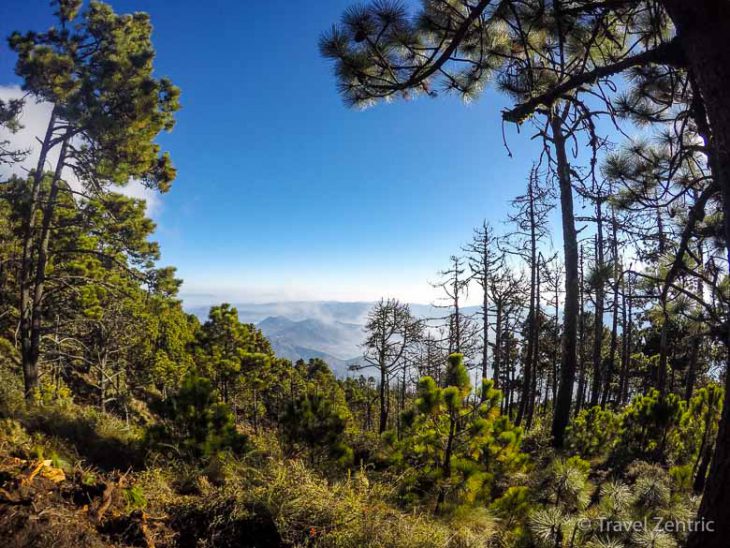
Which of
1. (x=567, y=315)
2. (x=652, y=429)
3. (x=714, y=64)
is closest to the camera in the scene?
(x=714, y=64)

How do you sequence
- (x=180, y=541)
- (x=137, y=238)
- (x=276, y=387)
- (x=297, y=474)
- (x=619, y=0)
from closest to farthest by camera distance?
(x=619, y=0), (x=180, y=541), (x=297, y=474), (x=137, y=238), (x=276, y=387)

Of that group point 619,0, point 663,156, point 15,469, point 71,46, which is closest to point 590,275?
point 663,156

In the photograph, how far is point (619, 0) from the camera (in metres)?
2.28

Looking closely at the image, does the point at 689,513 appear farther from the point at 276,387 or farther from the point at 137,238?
the point at 276,387

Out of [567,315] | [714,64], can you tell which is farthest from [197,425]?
[567,315]

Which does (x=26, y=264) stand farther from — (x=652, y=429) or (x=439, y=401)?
(x=652, y=429)

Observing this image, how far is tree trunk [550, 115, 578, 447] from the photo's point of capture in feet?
25.3

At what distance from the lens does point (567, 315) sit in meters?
7.81

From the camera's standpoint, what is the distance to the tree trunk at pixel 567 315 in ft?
25.3

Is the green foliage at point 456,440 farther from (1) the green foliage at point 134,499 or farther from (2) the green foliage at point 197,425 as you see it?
(1) the green foliage at point 134,499

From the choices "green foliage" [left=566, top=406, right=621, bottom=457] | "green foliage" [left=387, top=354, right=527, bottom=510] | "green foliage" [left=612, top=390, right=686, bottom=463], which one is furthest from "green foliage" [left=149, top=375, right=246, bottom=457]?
"green foliage" [left=612, top=390, right=686, bottom=463]

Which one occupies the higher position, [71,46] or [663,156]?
[71,46]

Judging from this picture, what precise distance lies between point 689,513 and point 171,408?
605 centimetres

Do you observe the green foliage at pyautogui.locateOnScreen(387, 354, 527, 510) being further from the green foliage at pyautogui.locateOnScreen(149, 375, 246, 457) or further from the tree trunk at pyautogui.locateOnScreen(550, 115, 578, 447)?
the tree trunk at pyautogui.locateOnScreen(550, 115, 578, 447)
